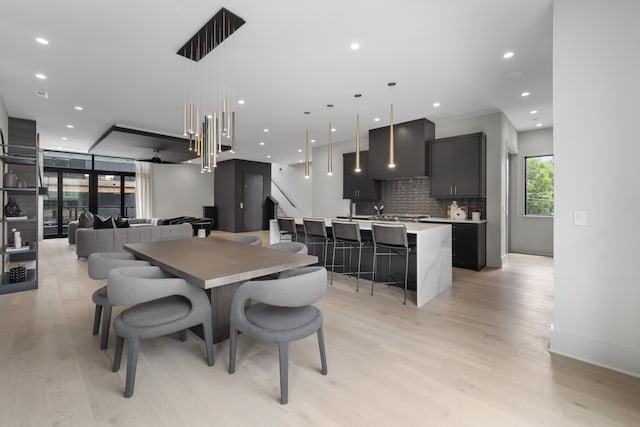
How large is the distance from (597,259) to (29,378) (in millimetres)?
4051

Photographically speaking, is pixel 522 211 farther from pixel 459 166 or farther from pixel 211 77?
pixel 211 77

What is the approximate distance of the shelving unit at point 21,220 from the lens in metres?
3.86

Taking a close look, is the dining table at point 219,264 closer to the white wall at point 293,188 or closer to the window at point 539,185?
the window at point 539,185

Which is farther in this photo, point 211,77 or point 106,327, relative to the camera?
point 211,77

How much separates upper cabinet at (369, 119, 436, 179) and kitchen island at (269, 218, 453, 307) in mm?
2196

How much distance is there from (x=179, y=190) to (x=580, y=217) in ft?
38.4

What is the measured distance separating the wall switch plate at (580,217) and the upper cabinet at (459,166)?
10.5ft

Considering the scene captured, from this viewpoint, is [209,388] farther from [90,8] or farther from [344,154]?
[344,154]

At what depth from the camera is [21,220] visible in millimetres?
3953

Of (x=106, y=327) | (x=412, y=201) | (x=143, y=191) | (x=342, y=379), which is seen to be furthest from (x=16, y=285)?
(x=143, y=191)

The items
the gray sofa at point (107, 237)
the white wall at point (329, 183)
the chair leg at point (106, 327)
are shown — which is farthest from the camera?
the white wall at point (329, 183)

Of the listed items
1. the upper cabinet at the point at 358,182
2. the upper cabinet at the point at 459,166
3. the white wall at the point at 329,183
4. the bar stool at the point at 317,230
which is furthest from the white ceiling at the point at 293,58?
the white wall at the point at 329,183

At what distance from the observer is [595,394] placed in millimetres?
1839

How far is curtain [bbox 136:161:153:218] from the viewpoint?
1034 centimetres
